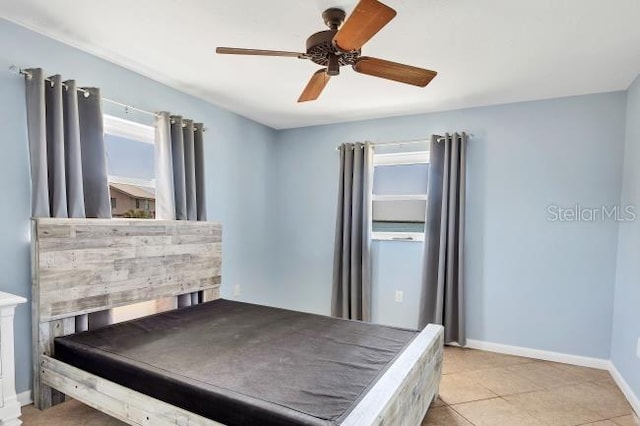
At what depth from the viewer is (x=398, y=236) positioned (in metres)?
3.93

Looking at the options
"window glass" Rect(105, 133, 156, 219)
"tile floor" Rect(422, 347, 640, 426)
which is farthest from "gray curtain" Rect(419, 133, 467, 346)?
"window glass" Rect(105, 133, 156, 219)

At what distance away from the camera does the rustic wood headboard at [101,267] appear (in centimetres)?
215

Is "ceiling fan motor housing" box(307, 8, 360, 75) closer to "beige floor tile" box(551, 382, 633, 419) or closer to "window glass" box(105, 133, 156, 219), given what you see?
"window glass" box(105, 133, 156, 219)

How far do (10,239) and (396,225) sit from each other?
3.31 metres

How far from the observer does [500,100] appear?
334cm

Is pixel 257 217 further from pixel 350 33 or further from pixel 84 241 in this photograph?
pixel 350 33

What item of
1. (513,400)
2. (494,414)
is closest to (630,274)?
(513,400)

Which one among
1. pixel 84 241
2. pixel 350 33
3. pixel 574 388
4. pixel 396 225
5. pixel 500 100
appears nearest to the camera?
pixel 350 33

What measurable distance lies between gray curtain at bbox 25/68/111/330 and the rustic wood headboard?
0.12m

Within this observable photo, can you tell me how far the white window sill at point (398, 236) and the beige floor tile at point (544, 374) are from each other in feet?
4.74

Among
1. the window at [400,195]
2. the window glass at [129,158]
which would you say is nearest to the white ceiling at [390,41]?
the window glass at [129,158]

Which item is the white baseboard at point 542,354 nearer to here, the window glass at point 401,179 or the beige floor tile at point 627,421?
the beige floor tile at point 627,421

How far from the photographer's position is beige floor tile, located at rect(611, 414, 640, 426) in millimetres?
2213

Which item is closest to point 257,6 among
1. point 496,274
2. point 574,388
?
point 496,274
